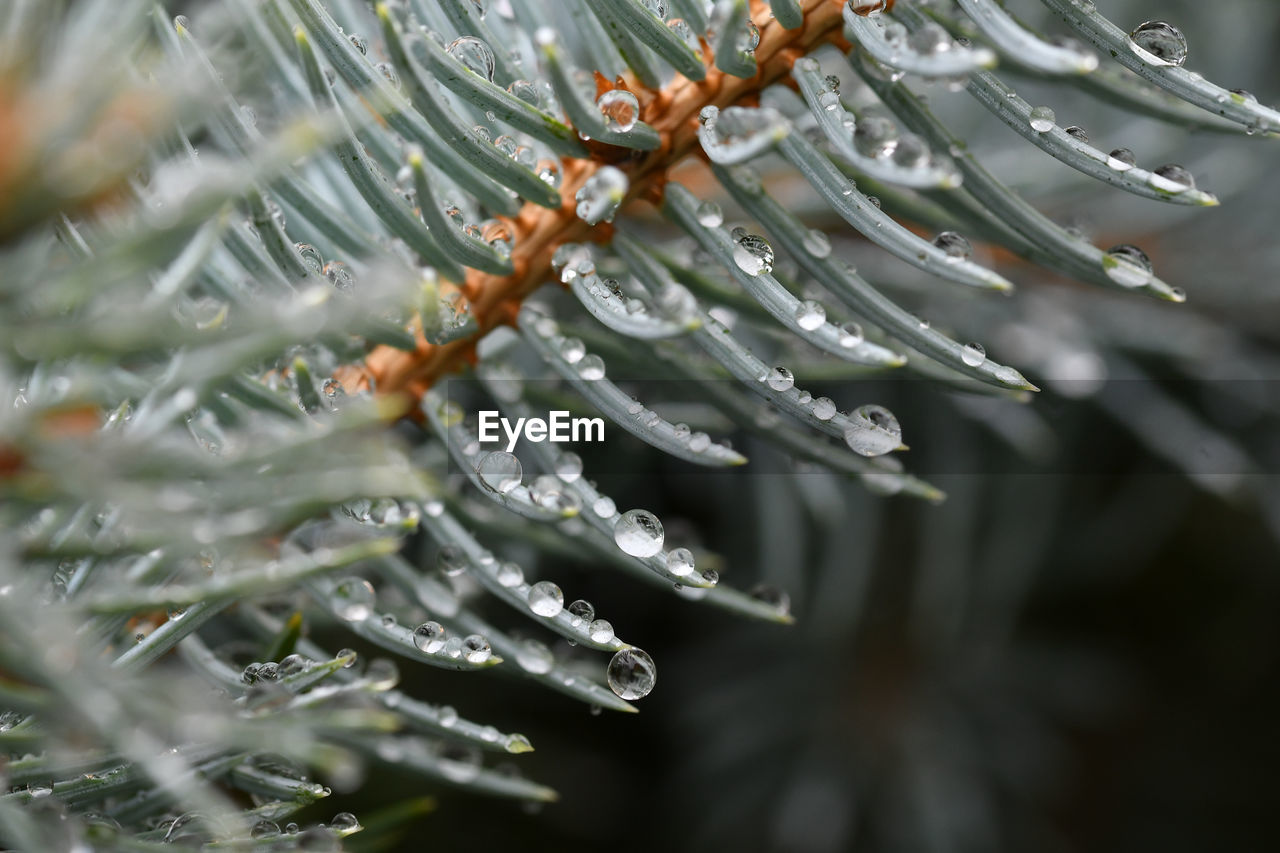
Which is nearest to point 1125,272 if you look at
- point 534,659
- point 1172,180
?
point 1172,180

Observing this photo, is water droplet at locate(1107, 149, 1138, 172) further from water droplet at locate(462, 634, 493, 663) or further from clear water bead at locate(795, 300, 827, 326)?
water droplet at locate(462, 634, 493, 663)

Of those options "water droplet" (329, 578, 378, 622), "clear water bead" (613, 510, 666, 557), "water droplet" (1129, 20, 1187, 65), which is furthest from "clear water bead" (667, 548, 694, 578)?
"water droplet" (1129, 20, 1187, 65)

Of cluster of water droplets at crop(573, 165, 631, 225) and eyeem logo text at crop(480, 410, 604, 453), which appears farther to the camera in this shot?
eyeem logo text at crop(480, 410, 604, 453)

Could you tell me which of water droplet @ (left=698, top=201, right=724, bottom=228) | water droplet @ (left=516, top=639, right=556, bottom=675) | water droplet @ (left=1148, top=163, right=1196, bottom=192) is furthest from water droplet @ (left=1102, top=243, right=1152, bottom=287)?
→ water droplet @ (left=516, top=639, right=556, bottom=675)

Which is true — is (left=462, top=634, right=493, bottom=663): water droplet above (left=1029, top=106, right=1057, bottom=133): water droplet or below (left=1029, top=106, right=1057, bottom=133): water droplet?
below

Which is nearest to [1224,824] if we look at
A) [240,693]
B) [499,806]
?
[499,806]

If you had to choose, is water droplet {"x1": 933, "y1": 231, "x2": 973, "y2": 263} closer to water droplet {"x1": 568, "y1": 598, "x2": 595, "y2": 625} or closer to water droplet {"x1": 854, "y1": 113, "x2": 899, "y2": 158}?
water droplet {"x1": 854, "y1": 113, "x2": 899, "y2": 158}

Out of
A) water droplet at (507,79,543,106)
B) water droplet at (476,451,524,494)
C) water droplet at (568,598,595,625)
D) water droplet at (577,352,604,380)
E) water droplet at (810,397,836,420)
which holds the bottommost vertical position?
water droplet at (568,598,595,625)
